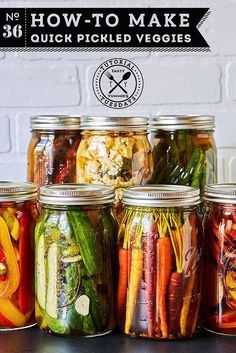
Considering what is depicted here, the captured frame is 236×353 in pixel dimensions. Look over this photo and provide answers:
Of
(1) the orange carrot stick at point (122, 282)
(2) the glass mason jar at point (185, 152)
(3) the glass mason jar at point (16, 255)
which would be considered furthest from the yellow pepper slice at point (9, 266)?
(2) the glass mason jar at point (185, 152)

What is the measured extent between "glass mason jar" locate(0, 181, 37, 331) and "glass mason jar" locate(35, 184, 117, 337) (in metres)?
0.03

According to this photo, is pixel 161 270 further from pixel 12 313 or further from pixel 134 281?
pixel 12 313

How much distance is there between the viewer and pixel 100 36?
1429mm

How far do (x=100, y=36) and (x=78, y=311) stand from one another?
685 mm

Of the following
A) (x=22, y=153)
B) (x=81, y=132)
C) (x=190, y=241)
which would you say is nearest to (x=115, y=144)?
(x=81, y=132)

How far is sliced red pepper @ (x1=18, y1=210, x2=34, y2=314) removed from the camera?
96cm

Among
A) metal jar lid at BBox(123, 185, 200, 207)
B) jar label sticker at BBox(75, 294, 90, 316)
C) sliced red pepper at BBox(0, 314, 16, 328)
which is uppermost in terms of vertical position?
metal jar lid at BBox(123, 185, 200, 207)

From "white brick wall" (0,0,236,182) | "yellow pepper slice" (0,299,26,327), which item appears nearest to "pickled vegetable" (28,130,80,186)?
"yellow pepper slice" (0,299,26,327)

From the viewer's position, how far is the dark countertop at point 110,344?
2.95ft

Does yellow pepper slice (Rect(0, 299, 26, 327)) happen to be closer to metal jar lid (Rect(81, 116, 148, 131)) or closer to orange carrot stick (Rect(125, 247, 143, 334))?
orange carrot stick (Rect(125, 247, 143, 334))

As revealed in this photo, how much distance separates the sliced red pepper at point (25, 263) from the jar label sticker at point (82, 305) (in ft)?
0.30

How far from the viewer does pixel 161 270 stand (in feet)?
2.95

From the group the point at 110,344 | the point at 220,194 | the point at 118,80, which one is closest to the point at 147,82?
the point at 118,80
